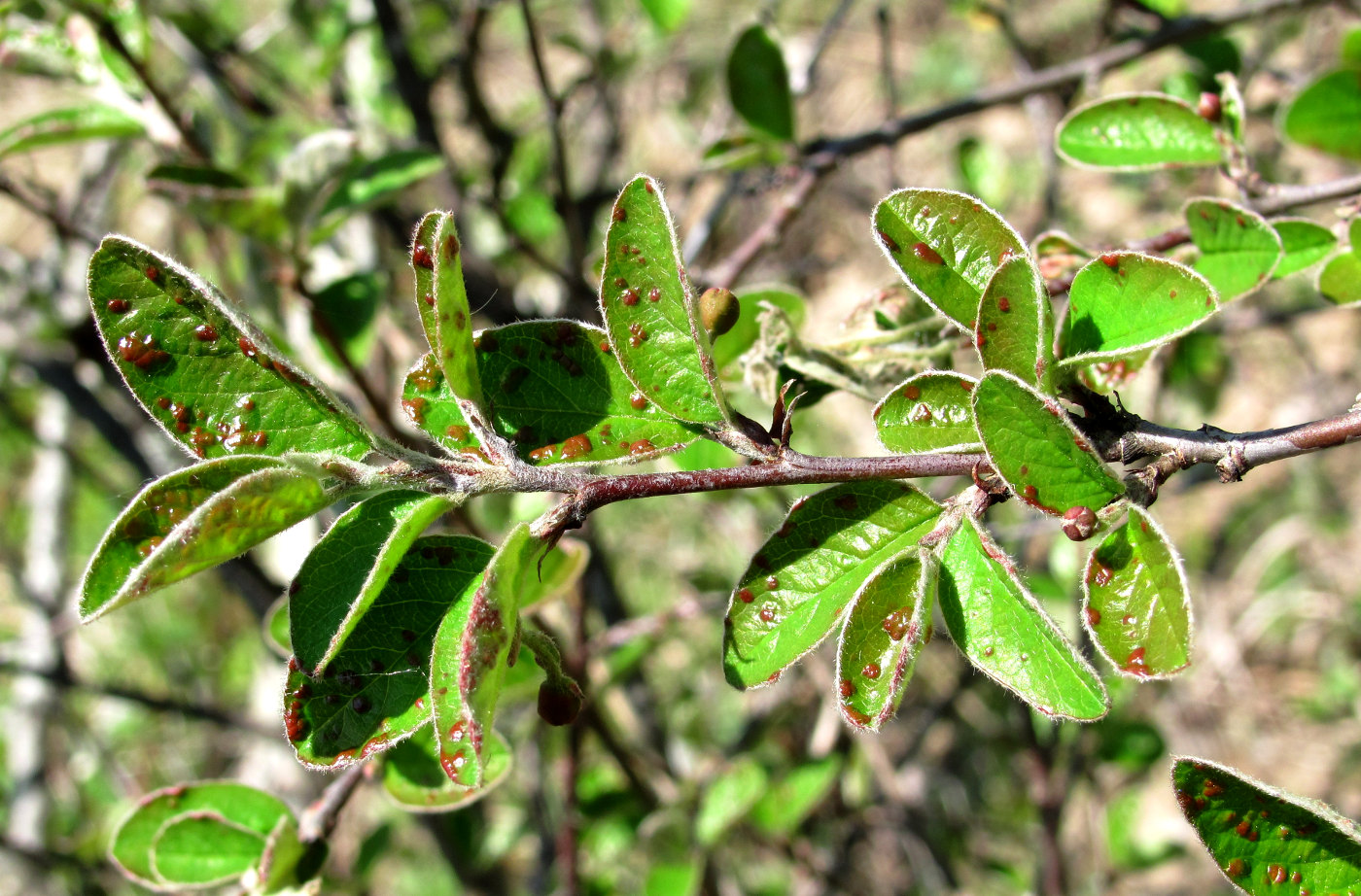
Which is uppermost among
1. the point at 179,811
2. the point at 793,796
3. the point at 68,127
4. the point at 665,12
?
the point at 68,127

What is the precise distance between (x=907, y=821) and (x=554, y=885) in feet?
2.58

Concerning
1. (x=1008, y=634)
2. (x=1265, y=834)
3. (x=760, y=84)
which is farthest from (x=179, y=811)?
(x=760, y=84)

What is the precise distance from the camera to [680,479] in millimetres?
756

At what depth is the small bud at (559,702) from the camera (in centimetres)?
78

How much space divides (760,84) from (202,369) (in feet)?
3.24

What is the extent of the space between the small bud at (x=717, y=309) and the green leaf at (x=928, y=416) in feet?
0.52

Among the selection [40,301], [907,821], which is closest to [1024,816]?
[907,821]

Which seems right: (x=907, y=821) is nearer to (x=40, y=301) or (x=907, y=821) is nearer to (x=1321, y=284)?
(x=1321, y=284)

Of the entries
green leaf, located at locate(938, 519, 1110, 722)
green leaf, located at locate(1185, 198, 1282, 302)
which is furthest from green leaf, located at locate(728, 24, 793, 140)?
green leaf, located at locate(938, 519, 1110, 722)

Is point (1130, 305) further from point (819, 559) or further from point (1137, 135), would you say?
point (1137, 135)

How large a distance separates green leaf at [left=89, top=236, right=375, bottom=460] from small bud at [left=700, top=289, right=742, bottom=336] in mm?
295

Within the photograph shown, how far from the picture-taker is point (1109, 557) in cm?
76

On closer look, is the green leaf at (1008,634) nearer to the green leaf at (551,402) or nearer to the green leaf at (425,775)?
the green leaf at (551,402)

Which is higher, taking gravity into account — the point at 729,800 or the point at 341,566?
the point at 341,566
